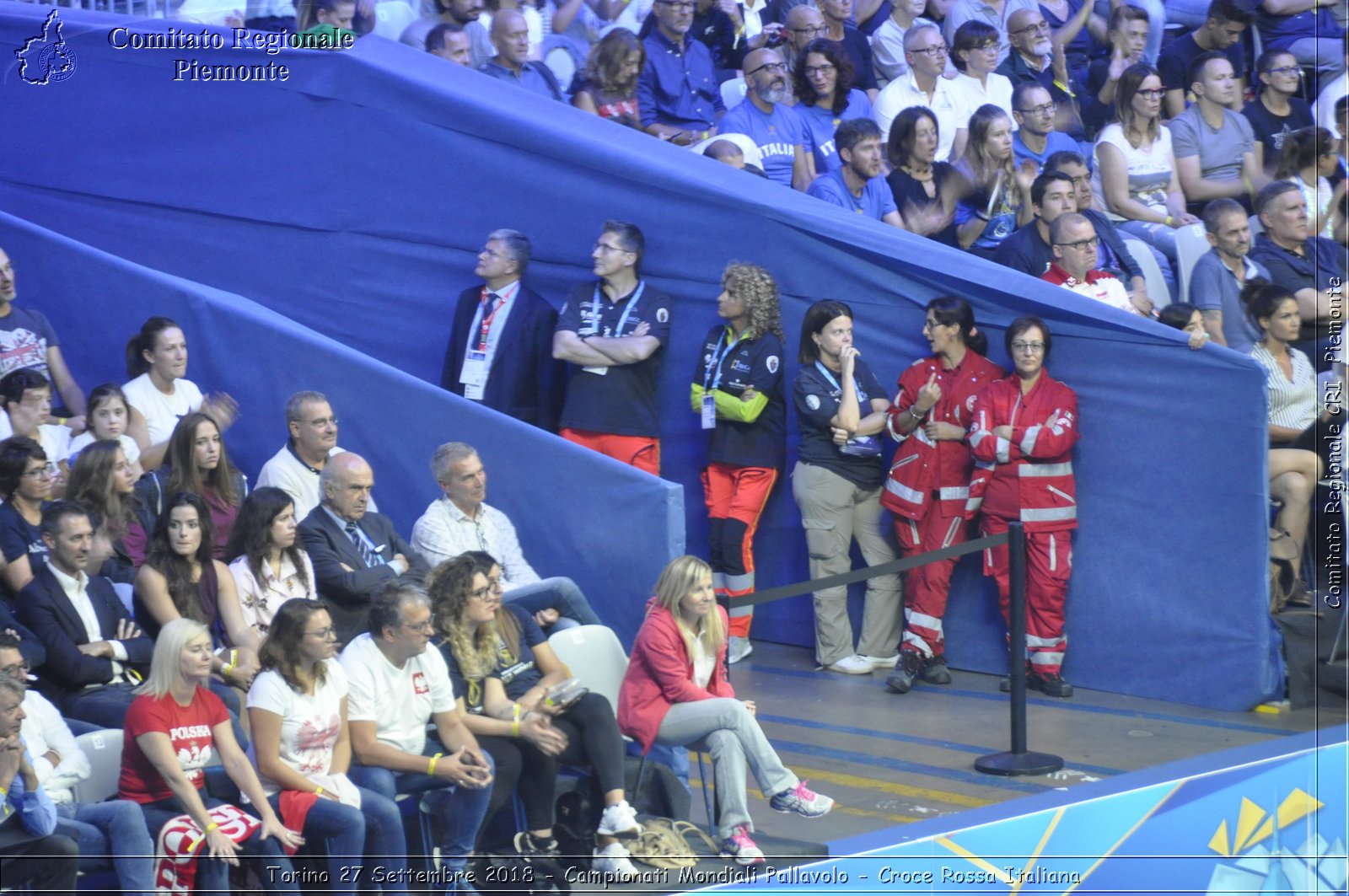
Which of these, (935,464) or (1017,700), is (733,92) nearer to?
(935,464)

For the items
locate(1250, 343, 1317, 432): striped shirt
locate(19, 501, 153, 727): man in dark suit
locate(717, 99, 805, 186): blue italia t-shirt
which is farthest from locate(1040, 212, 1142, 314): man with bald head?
locate(19, 501, 153, 727): man in dark suit

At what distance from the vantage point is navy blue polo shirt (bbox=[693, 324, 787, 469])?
791 centimetres

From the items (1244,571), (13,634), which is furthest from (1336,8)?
(13,634)

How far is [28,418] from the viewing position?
7.05 meters

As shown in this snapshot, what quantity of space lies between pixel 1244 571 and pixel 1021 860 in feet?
7.68

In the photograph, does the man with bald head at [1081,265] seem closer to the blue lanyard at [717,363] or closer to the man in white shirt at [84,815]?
the blue lanyard at [717,363]

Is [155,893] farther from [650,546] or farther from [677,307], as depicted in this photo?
[677,307]

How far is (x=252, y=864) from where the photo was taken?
16.4 feet

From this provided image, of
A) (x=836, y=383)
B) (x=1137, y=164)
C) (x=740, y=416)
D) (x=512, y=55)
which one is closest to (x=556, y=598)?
(x=740, y=416)

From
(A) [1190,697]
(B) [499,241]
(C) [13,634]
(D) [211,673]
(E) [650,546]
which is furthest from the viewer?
(B) [499,241]

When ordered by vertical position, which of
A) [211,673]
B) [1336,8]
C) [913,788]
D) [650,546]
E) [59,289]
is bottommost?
[913,788]

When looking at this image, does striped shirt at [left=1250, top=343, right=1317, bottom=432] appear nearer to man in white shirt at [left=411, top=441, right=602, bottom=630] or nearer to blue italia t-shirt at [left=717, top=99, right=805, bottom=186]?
blue italia t-shirt at [left=717, top=99, right=805, bottom=186]

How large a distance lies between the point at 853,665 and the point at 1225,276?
2734mm

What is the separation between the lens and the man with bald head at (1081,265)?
7969 millimetres
